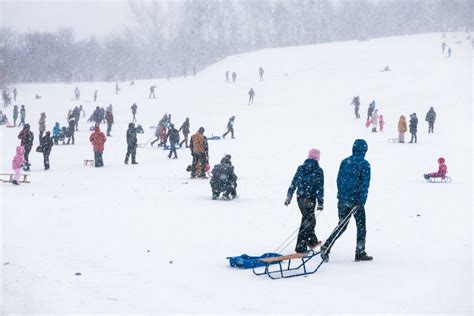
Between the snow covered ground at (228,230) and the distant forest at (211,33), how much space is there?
67878mm

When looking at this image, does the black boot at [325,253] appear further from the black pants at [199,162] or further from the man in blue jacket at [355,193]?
the black pants at [199,162]

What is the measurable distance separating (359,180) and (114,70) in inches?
4053

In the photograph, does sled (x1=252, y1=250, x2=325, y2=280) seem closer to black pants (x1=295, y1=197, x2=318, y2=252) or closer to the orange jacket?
black pants (x1=295, y1=197, x2=318, y2=252)

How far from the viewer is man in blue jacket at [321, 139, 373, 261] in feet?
26.0

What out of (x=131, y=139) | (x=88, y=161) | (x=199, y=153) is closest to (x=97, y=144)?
(x=131, y=139)

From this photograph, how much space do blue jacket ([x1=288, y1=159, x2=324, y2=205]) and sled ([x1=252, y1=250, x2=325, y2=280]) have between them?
2.85 feet

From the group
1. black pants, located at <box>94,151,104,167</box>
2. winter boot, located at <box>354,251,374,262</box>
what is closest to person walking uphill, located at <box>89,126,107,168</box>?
black pants, located at <box>94,151,104,167</box>

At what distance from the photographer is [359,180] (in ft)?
26.0

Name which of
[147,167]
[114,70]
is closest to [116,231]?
[147,167]

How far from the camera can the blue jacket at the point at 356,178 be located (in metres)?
7.92

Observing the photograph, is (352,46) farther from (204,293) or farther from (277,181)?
(204,293)

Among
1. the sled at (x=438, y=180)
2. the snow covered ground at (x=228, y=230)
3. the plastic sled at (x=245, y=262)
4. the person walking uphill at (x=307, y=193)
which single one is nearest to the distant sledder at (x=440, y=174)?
the sled at (x=438, y=180)

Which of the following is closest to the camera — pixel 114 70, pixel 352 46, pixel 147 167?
pixel 147 167

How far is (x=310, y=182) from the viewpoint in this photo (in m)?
8.38
